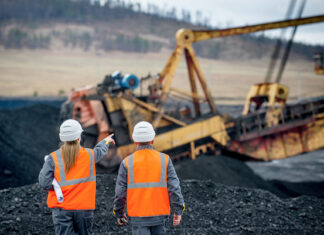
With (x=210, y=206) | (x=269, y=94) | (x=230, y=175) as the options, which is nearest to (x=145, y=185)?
(x=210, y=206)

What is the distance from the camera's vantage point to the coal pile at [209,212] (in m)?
4.04

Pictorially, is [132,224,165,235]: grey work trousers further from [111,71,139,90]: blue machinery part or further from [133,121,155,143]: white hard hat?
[111,71,139,90]: blue machinery part

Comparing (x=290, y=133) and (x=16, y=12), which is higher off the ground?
(x=16, y=12)

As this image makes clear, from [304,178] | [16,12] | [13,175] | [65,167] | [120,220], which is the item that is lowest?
[304,178]

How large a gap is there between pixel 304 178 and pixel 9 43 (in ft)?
141

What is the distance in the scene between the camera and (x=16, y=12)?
169 feet

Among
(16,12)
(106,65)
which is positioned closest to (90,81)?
(106,65)

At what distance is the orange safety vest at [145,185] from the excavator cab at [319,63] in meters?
7.08

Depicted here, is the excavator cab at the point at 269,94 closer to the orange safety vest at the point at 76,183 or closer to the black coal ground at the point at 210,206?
the black coal ground at the point at 210,206

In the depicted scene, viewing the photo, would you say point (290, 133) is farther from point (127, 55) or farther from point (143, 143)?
point (127, 55)

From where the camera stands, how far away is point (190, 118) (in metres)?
8.27

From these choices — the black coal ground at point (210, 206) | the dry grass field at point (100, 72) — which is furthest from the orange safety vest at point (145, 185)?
the dry grass field at point (100, 72)

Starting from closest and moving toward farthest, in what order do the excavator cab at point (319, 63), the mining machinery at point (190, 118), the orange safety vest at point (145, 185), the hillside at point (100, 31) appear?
the orange safety vest at point (145, 185) < the mining machinery at point (190, 118) < the excavator cab at point (319, 63) < the hillside at point (100, 31)

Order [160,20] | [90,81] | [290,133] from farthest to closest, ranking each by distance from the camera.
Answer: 1. [160,20]
2. [90,81]
3. [290,133]
